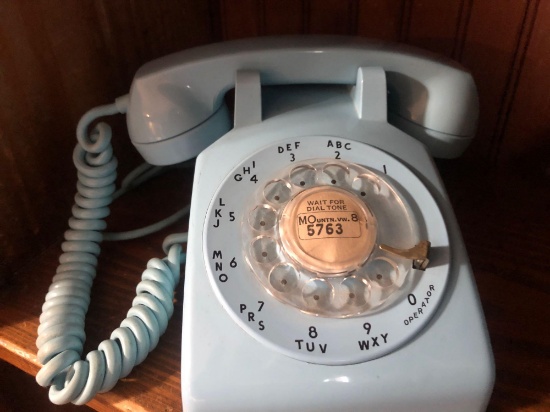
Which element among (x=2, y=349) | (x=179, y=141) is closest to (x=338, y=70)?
(x=179, y=141)

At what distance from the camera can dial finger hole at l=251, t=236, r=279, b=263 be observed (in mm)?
567

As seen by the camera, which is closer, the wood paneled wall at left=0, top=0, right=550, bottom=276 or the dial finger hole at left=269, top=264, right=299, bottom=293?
the dial finger hole at left=269, top=264, right=299, bottom=293

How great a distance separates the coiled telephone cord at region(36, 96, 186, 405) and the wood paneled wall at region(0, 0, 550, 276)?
62 mm

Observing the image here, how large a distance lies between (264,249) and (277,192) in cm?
7

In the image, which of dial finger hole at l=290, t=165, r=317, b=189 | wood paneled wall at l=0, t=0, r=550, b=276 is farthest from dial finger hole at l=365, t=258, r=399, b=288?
wood paneled wall at l=0, t=0, r=550, b=276

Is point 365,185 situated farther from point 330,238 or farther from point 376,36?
point 376,36

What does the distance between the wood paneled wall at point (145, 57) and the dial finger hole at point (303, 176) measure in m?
0.32

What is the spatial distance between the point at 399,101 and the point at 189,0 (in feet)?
1.27

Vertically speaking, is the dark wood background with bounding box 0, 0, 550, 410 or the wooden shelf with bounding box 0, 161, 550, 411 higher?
the dark wood background with bounding box 0, 0, 550, 410

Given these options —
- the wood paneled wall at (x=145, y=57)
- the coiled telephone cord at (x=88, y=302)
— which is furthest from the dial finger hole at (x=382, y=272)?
the wood paneled wall at (x=145, y=57)

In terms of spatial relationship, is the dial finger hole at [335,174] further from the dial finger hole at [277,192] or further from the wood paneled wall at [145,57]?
the wood paneled wall at [145,57]

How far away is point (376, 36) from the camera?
0.84m

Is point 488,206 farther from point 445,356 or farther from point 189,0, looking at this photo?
point 189,0

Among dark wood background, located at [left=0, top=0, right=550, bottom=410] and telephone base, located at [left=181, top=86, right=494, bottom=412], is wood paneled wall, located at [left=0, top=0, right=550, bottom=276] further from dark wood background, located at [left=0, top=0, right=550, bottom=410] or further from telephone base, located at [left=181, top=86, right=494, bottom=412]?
telephone base, located at [left=181, top=86, right=494, bottom=412]
